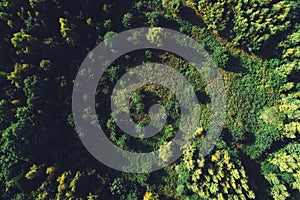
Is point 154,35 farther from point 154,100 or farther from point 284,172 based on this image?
point 284,172

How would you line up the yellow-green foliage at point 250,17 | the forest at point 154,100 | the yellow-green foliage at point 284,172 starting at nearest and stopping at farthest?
1. the forest at point 154,100
2. the yellow-green foliage at point 250,17
3. the yellow-green foliage at point 284,172

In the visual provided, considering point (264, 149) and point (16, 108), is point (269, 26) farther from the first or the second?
point (16, 108)

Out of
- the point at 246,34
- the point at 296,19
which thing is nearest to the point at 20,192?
the point at 246,34

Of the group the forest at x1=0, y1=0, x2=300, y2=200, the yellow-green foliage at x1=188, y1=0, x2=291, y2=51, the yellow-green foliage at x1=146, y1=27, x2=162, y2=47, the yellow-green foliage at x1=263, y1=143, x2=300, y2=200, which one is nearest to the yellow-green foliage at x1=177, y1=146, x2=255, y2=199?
the forest at x1=0, y1=0, x2=300, y2=200

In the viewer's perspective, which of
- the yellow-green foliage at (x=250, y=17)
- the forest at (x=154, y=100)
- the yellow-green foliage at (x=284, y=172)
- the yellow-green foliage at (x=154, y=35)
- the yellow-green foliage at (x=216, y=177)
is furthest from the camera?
the yellow-green foliage at (x=284, y=172)

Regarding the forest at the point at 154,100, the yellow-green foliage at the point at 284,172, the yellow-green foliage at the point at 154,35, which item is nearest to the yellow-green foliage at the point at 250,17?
the forest at the point at 154,100

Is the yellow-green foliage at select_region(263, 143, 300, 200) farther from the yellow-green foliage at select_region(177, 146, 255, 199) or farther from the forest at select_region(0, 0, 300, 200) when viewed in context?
the yellow-green foliage at select_region(177, 146, 255, 199)

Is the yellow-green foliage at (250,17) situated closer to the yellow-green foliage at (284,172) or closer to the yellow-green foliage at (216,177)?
the yellow-green foliage at (284,172)

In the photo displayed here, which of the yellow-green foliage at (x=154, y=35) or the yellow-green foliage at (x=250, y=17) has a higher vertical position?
the yellow-green foliage at (x=154, y=35)
